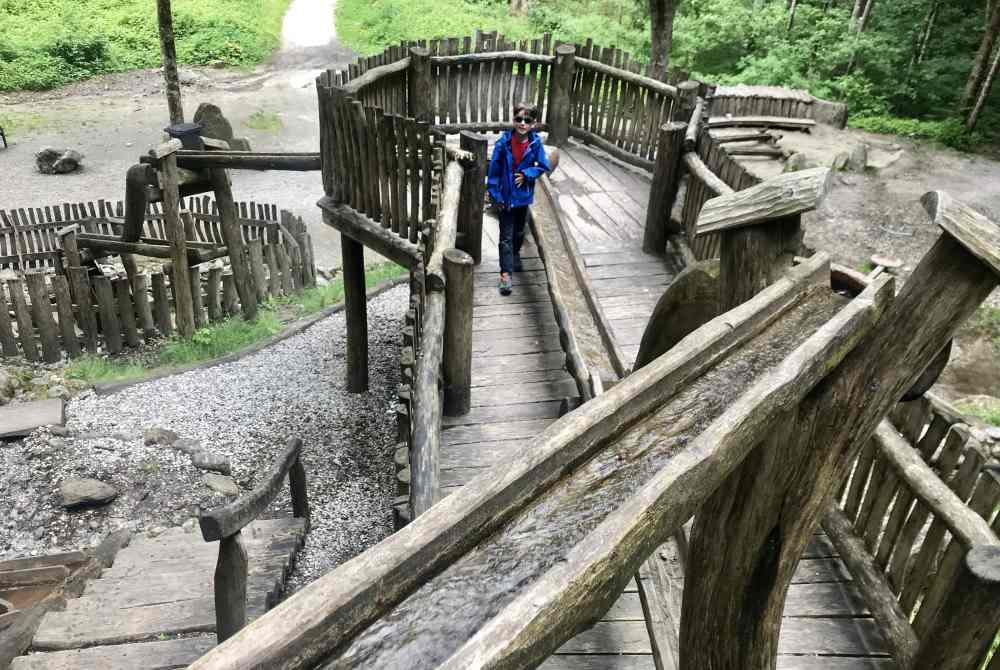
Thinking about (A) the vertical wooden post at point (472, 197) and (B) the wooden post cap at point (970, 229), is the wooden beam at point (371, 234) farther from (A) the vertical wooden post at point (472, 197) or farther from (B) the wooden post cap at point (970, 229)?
(B) the wooden post cap at point (970, 229)

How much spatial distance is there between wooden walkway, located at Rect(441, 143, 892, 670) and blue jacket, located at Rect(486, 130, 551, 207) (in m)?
0.91

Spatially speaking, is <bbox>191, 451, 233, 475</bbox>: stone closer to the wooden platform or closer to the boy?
the wooden platform

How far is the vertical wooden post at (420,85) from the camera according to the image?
8992mm

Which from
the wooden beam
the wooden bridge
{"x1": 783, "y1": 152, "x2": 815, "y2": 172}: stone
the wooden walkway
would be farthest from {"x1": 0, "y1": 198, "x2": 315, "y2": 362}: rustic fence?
{"x1": 783, "y1": 152, "x2": 815, "y2": 172}: stone

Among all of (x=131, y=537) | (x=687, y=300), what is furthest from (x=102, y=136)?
(x=687, y=300)

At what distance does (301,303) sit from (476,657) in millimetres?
11016

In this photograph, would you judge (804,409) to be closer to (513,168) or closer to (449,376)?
(449,376)

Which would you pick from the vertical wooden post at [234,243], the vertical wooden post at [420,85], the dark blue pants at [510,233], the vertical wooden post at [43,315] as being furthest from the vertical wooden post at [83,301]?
the dark blue pants at [510,233]

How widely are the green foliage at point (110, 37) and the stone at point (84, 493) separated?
17963 millimetres

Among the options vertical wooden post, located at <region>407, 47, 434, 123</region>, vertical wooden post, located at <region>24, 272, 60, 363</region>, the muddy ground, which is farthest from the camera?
the muddy ground

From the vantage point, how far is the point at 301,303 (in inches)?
460

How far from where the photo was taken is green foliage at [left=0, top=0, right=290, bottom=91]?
21000 mm

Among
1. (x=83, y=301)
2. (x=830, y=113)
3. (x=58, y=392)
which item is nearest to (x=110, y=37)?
(x=83, y=301)

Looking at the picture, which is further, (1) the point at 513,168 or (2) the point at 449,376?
(1) the point at 513,168
